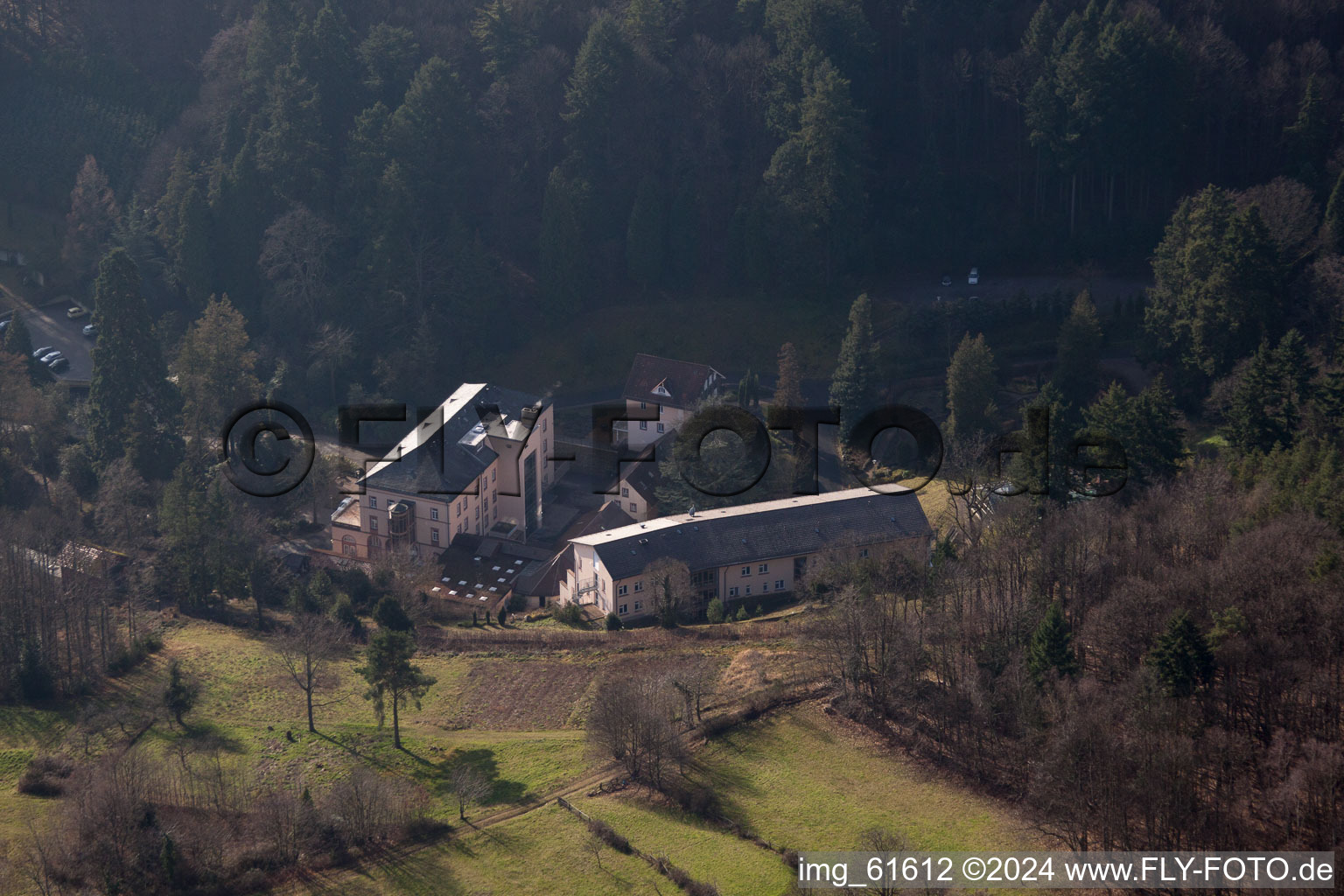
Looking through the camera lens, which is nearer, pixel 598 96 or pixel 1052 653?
pixel 1052 653

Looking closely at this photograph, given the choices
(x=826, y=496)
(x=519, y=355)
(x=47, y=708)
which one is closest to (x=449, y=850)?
(x=47, y=708)

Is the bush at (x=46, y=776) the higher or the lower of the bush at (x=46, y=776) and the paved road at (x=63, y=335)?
the lower

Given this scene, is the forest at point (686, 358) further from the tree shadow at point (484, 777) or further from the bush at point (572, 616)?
the tree shadow at point (484, 777)

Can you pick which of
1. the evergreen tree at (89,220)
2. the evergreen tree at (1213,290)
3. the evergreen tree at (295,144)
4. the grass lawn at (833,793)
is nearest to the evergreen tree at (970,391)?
the evergreen tree at (1213,290)

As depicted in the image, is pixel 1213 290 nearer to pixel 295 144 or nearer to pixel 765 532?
pixel 765 532

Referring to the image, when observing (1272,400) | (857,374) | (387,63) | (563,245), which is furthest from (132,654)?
(387,63)

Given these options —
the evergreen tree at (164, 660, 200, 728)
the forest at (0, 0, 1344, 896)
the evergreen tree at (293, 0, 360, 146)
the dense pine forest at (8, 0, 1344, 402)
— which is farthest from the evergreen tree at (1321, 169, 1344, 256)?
the evergreen tree at (293, 0, 360, 146)
